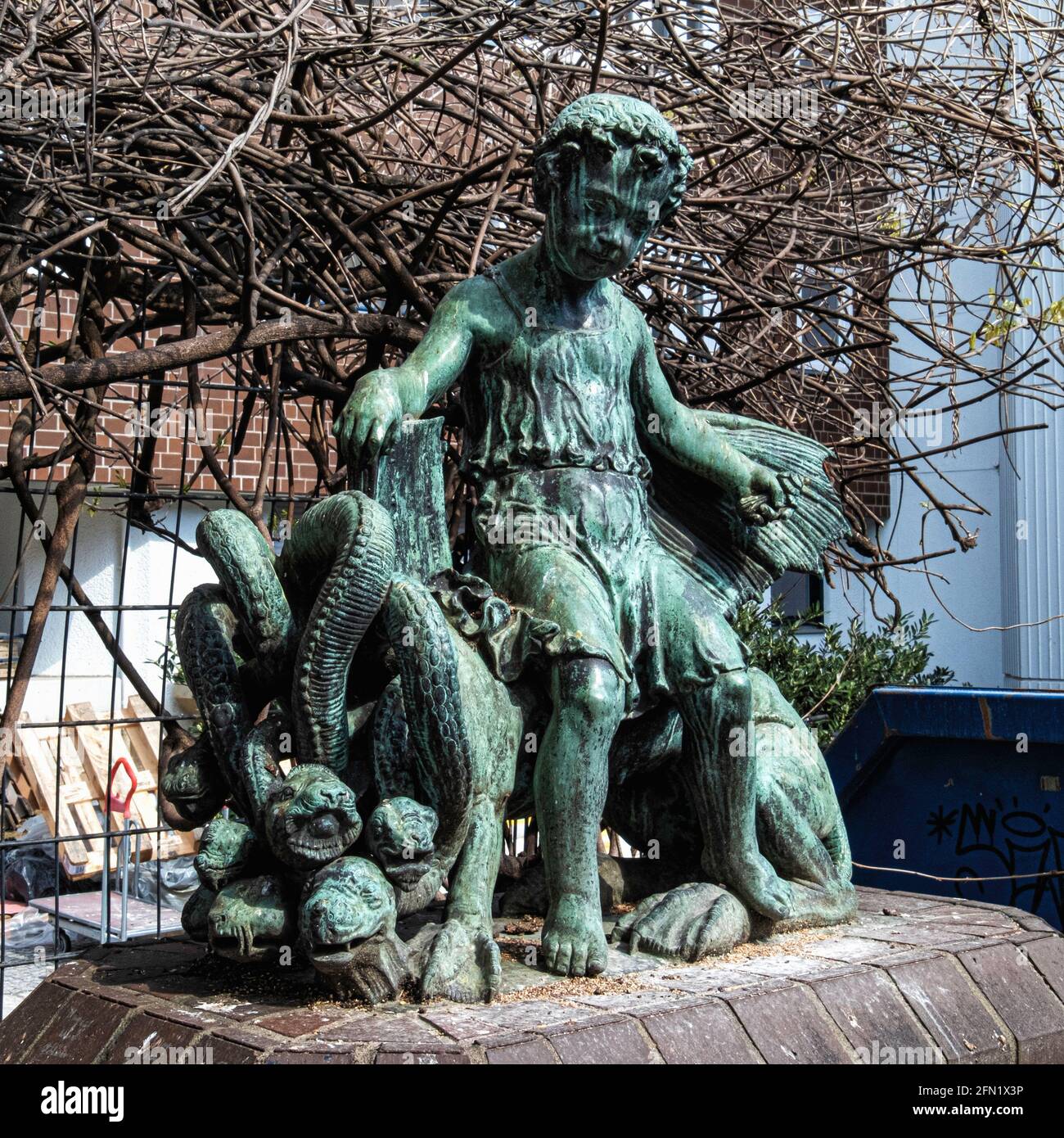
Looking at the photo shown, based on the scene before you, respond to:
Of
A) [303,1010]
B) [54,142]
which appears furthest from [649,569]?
[54,142]

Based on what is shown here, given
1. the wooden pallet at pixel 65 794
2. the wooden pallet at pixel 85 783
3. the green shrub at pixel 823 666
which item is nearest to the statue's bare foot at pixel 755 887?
the green shrub at pixel 823 666

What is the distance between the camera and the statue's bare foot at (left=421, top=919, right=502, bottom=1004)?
2.67 metres

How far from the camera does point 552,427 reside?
3.15 meters

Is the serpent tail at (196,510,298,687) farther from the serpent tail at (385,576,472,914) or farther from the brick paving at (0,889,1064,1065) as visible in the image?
the brick paving at (0,889,1064,1065)

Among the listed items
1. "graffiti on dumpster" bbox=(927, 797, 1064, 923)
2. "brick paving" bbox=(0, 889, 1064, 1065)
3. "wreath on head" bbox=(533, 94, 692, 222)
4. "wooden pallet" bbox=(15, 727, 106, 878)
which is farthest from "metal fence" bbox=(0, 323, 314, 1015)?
"graffiti on dumpster" bbox=(927, 797, 1064, 923)

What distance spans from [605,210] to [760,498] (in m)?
0.79

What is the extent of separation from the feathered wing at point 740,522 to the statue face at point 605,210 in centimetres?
54

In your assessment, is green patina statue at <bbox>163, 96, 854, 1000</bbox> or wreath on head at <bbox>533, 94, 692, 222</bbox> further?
wreath on head at <bbox>533, 94, 692, 222</bbox>

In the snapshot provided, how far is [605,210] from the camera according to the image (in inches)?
120

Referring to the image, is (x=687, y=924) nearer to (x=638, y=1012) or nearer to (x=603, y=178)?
(x=638, y=1012)

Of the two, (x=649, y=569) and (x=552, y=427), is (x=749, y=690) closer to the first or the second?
(x=649, y=569)

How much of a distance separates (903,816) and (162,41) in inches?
133

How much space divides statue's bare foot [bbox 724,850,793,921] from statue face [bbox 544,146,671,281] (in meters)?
1.39

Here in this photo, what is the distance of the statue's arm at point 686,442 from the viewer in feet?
10.9
